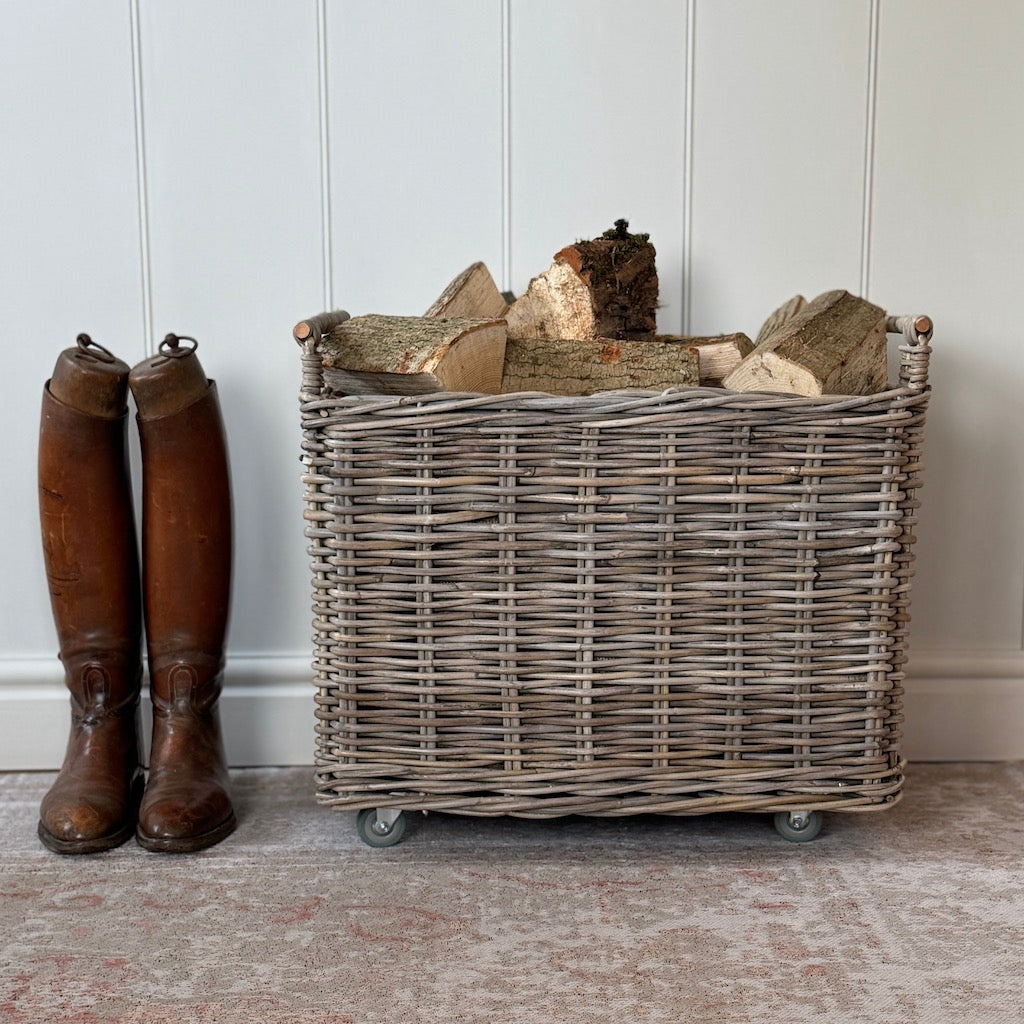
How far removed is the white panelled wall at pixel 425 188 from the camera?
150cm

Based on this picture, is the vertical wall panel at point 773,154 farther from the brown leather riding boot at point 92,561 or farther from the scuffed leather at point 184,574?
the brown leather riding boot at point 92,561

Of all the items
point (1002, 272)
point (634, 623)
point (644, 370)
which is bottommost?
point (634, 623)

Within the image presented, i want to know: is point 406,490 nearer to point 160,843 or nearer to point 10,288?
point 160,843

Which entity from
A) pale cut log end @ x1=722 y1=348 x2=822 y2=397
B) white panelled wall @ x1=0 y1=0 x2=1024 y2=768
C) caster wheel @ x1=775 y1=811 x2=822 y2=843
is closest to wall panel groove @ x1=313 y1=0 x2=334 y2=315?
white panelled wall @ x1=0 y1=0 x2=1024 y2=768

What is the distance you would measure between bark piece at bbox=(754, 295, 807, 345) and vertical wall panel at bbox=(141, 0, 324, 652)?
24.0 inches

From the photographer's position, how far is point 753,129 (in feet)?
5.03

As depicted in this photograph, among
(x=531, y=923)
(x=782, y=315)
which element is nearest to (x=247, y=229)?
(x=782, y=315)

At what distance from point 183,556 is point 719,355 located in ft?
2.31

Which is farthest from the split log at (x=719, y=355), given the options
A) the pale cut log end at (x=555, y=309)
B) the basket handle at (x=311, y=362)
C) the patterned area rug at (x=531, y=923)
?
the patterned area rug at (x=531, y=923)

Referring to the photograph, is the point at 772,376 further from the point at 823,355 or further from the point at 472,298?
the point at 472,298

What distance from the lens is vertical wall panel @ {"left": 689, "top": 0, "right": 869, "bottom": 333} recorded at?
151 cm

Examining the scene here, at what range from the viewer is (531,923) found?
1083 millimetres

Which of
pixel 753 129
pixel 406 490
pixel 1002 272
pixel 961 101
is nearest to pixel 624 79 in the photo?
pixel 753 129

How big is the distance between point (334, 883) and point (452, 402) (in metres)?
0.53
